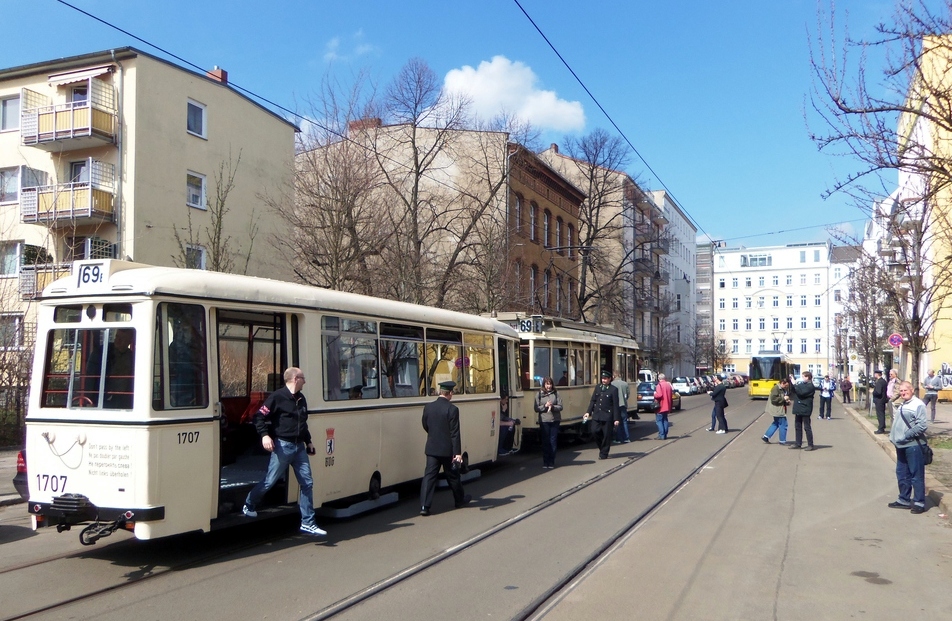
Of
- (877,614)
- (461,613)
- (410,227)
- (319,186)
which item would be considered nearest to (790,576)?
(877,614)

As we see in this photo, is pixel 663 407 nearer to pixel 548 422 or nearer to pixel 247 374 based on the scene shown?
pixel 548 422

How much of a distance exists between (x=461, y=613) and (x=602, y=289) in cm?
4050

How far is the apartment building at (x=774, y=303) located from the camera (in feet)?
347

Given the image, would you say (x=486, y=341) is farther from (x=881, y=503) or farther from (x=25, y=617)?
(x=25, y=617)

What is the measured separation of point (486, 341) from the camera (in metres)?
14.4

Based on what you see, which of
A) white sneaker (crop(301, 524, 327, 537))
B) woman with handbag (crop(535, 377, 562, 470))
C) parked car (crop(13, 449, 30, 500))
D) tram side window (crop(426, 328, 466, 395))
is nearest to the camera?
parked car (crop(13, 449, 30, 500))

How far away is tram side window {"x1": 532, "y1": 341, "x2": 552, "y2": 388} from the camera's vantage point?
1858 cm

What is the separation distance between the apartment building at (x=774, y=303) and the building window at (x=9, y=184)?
8701cm

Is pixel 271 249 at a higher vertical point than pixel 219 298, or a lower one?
higher

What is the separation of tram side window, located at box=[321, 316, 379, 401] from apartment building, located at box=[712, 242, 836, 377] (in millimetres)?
97592

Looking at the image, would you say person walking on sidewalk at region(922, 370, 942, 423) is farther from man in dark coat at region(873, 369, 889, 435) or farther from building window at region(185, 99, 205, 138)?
building window at region(185, 99, 205, 138)

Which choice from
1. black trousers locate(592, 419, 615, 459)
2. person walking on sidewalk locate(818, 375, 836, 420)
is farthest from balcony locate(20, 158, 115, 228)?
person walking on sidewalk locate(818, 375, 836, 420)

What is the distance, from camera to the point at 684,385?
6072 cm

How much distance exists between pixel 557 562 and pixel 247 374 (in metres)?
4.89
